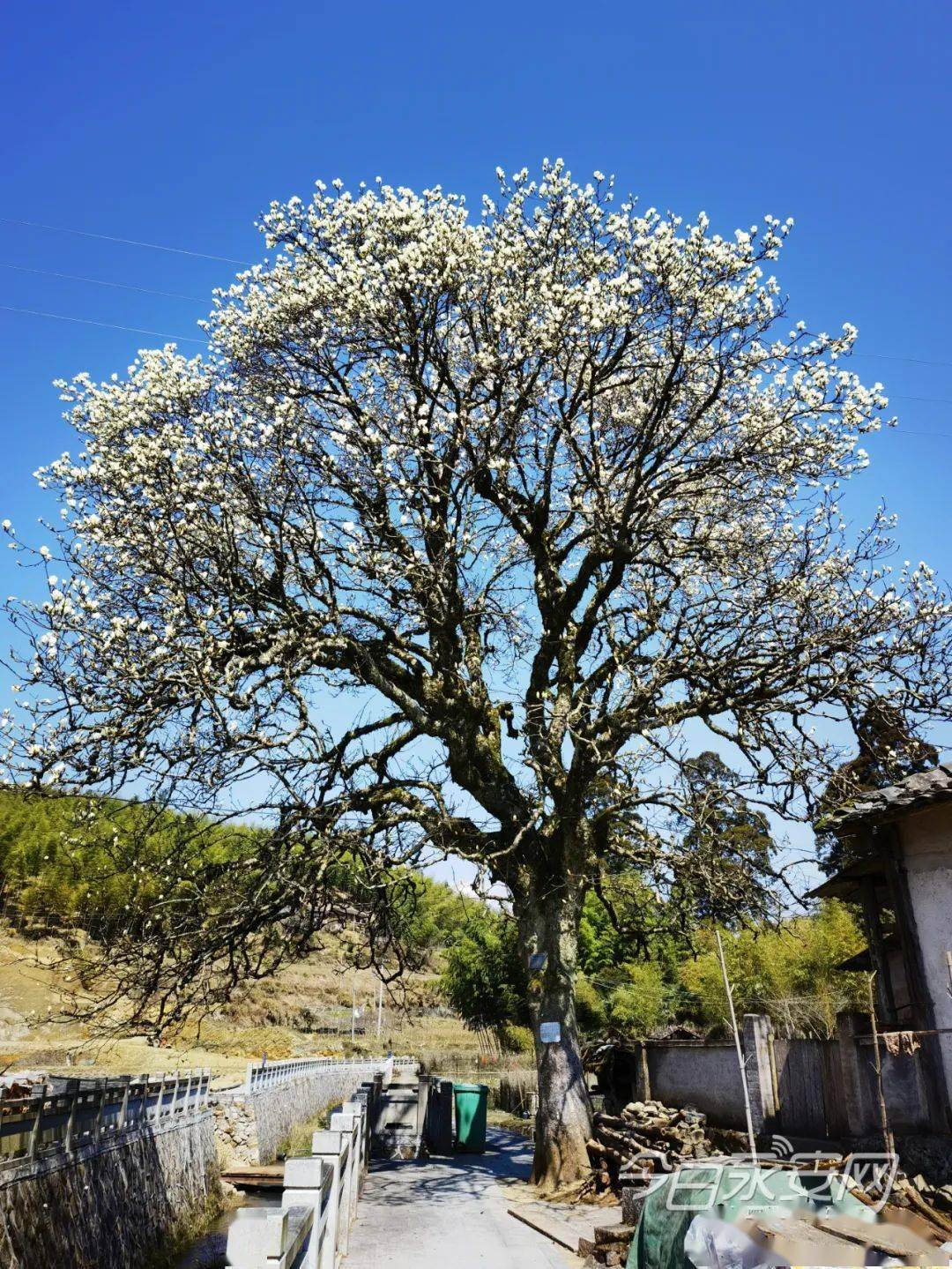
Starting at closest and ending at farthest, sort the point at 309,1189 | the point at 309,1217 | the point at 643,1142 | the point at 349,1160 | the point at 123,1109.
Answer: the point at 309,1217, the point at 309,1189, the point at 349,1160, the point at 643,1142, the point at 123,1109


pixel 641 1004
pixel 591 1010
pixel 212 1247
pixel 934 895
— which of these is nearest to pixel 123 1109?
pixel 212 1247

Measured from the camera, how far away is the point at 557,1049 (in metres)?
13.8

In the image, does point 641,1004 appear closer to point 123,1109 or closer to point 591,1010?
point 591,1010

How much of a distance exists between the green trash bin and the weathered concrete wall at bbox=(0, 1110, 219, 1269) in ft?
19.8

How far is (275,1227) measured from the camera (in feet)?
15.0

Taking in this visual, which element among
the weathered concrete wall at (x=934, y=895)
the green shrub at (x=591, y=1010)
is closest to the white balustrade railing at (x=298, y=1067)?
the green shrub at (x=591, y=1010)

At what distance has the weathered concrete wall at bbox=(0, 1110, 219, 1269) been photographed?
428 inches

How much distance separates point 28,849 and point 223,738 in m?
61.4

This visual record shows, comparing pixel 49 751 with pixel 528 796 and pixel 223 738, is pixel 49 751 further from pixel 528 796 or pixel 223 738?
pixel 528 796

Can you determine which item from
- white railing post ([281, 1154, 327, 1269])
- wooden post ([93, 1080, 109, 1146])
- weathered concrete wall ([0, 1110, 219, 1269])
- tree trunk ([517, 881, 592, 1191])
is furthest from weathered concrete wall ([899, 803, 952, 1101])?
wooden post ([93, 1080, 109, 1146])

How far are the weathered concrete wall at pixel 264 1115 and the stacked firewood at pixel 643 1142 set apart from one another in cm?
1454

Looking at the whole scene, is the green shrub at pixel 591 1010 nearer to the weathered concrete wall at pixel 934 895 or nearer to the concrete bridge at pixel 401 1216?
the concrete bridge at pixel 401 1216

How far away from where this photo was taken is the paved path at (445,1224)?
31.2 ft

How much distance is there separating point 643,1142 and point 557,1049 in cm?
176
